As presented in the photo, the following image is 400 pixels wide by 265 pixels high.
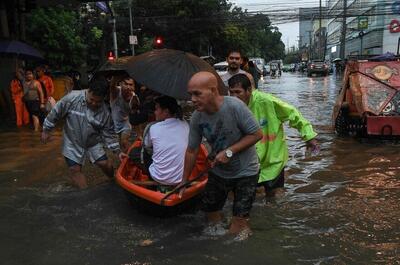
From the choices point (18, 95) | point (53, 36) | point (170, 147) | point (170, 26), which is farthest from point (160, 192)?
point (170, 26)

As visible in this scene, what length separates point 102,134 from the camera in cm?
649

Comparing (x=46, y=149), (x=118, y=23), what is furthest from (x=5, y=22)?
(x=118, y=23)

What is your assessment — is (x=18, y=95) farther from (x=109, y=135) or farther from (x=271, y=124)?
(x=271, y=124)

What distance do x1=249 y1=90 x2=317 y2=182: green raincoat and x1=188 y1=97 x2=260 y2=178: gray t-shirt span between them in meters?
1.20

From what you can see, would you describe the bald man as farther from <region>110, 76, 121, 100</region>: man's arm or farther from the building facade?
the building facade

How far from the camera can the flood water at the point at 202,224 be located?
4605 mm

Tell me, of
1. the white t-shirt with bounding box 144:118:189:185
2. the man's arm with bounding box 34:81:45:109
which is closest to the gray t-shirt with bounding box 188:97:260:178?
the white t-shirt with bounding box 144:118:189:185

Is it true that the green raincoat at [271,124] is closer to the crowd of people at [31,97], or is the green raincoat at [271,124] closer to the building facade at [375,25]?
the crowd of people at [31,97]

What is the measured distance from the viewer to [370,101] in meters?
9.81

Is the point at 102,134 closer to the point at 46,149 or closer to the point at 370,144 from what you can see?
the point at 46,149

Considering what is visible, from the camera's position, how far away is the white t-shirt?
5129 millimetres

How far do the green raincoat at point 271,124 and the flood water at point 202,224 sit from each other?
0.50 m

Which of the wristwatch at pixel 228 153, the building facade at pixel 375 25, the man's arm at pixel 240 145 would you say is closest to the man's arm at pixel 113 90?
the man's arm at pixel 240 145

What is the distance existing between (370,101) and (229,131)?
627cm
